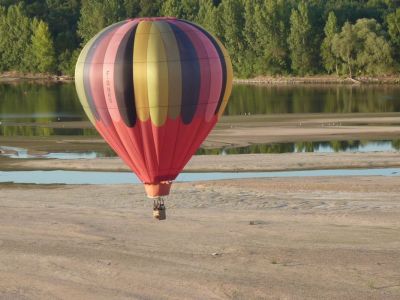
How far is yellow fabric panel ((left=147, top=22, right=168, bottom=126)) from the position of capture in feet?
56.0

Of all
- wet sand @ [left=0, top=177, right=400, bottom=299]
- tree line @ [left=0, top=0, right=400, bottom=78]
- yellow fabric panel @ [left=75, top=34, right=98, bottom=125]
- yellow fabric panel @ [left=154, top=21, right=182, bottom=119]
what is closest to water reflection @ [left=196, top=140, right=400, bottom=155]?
wet sand @ [left=0, top=177, right=400, bottom=299]

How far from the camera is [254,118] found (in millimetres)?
51344

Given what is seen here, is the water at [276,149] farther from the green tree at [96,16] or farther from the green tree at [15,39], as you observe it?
the green tree at [15,39]

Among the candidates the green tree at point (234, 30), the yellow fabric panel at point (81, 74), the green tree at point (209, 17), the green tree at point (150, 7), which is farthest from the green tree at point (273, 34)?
the yellow fabric panel at point (81, 74)

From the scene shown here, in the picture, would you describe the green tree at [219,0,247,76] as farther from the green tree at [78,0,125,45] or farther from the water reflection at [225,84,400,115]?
the green tree at [78,0,125,45]

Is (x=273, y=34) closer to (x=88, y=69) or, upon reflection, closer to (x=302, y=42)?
(x=302, y=42)

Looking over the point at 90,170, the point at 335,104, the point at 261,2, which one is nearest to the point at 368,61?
the point at 261,2

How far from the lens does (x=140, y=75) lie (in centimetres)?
1708

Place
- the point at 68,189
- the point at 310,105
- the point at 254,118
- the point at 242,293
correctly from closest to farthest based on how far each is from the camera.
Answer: the point at 242,293 → the point at 68,189 → the point at 254,118 → the point at 310,105

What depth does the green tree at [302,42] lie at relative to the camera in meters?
93.4

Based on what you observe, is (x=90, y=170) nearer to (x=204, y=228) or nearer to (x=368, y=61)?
(x=204, y=228)

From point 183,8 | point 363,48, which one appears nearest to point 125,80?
point 363,48

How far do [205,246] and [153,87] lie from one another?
358cm

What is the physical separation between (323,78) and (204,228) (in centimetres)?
7358
